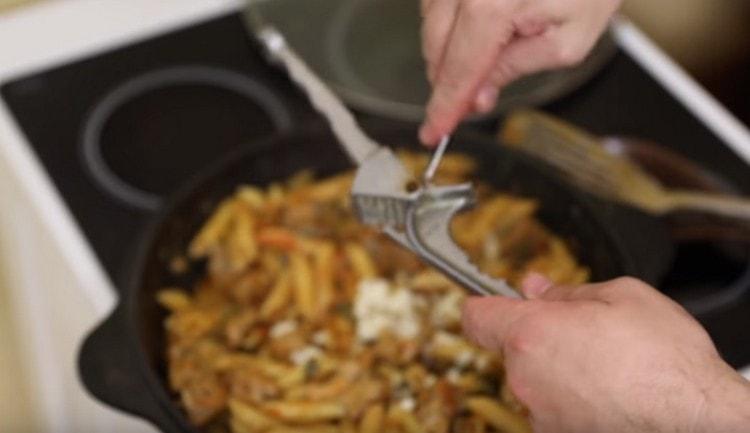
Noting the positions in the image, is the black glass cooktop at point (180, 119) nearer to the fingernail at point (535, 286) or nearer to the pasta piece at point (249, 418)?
the pasta piece at point (249, 418)

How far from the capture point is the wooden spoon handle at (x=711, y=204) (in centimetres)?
83

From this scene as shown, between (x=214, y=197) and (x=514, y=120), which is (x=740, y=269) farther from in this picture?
(x=214, y=197)

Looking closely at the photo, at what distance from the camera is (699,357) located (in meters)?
0.50

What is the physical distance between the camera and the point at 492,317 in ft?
1.78

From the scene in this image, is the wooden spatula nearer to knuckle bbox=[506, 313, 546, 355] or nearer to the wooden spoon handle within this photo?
the wooden spoon handle

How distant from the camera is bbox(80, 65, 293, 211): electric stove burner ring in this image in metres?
0.91

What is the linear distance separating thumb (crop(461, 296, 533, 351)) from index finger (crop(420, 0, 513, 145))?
0.45ft

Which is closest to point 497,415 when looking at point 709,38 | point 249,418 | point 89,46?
point 249,418

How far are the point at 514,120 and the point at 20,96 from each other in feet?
1.53

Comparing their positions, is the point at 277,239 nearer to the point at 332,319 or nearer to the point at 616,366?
the point at 332,319

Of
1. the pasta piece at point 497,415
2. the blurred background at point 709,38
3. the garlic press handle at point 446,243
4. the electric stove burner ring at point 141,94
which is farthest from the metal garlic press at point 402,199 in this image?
the blurred background at point 709,38

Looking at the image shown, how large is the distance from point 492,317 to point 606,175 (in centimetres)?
37

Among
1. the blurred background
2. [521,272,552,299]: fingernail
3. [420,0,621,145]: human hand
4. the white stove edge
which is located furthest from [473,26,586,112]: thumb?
the blurred background

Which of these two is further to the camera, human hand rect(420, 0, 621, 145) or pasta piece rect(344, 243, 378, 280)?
pasta piece rect(344, 243, 378, 280)
